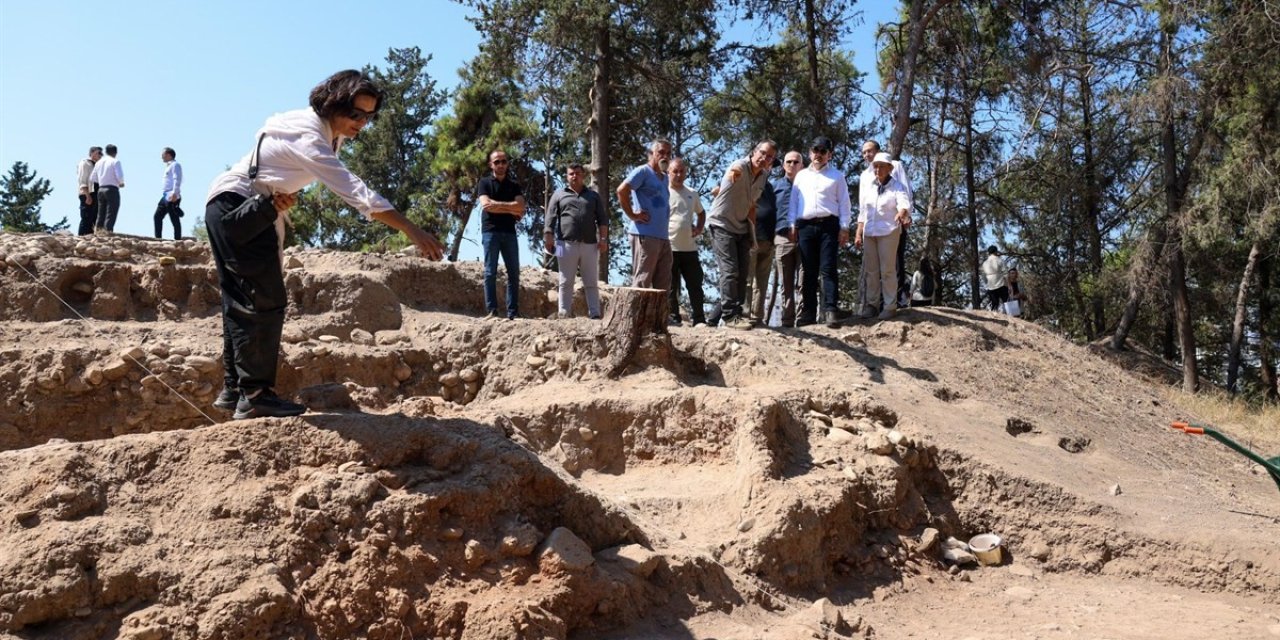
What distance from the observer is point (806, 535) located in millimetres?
5867

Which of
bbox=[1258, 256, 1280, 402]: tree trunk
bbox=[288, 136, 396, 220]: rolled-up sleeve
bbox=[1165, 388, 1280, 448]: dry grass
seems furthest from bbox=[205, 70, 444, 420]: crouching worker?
bbox=[1258, 256, 1280, 402]: tree trunk

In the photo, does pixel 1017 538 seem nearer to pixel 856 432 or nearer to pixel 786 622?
pixel 856 432

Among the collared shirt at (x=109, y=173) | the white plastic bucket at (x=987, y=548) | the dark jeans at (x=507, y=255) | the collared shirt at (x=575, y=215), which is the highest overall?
the collared shirt at (x=109, y=173)

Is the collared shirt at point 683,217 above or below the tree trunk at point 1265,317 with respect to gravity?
above

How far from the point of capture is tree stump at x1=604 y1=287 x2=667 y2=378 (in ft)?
24.1

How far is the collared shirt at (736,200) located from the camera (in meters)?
9.38

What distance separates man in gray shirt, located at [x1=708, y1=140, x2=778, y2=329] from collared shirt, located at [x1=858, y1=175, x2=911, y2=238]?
1016mm

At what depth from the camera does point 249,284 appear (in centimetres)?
449

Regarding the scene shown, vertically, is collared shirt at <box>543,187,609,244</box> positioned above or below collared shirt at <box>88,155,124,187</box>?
below

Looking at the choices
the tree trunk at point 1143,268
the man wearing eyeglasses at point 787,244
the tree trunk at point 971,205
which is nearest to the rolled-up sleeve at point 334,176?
the man wearing eyeglasses at point 787,244

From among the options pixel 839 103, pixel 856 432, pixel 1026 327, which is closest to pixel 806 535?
pixel 856 432

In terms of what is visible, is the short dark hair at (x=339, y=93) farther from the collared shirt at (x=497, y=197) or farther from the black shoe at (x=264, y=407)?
the collared shirt at (x=497, y=197)

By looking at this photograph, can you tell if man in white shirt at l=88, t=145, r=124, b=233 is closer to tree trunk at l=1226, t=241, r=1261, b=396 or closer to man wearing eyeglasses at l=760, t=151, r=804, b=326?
man wearing eyeglasses at l=760, t=151, r=804, b=326

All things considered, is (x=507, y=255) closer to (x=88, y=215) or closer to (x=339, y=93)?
(x=339, y=93)
